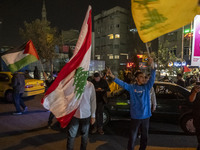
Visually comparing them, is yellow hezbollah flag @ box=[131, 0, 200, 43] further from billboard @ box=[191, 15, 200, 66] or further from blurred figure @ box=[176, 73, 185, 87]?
blurred figure @ box=[176, 73, 185, 87]

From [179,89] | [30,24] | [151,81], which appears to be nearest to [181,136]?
[179,89]

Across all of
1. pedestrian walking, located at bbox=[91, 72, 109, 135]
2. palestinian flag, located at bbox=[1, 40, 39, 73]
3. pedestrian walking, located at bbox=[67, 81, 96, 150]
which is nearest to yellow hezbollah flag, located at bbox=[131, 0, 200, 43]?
pedestrian walking, located at bbox=[67, 81, 96, 150]

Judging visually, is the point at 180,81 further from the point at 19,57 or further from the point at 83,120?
the point at 19,57

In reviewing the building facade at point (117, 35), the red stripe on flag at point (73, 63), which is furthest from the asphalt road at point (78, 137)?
the building facade at point (117, 35)

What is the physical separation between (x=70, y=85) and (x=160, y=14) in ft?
6.88

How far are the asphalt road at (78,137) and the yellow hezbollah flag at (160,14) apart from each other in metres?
3.00

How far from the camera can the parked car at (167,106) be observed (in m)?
5.41

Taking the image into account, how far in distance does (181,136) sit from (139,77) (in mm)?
2899

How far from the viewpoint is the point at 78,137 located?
5.07 metres

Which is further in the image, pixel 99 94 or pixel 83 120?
pixel 99 94

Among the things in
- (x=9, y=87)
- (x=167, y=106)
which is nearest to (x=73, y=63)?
(x=167, y=106)

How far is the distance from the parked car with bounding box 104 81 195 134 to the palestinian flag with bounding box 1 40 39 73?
10.3 ft

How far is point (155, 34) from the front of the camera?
10.4 feet

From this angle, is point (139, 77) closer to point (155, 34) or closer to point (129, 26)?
point (155, 34)
